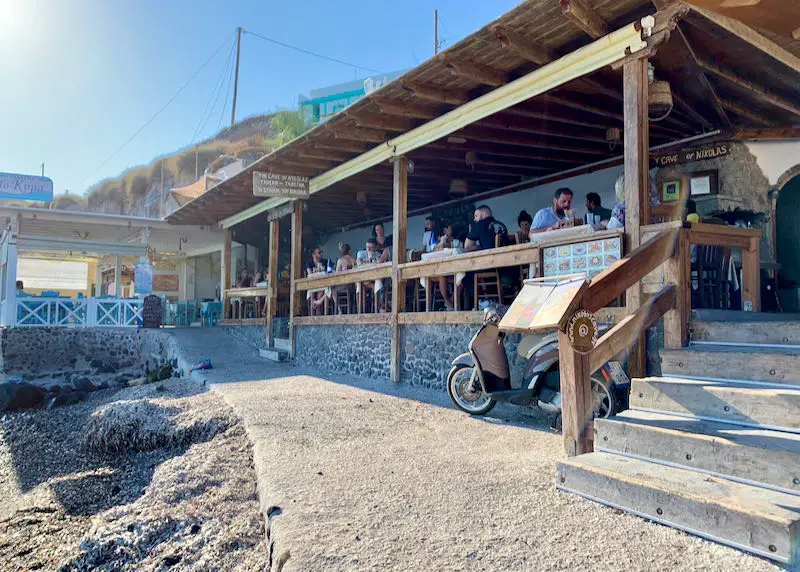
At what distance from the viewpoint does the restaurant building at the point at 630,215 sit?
2965mm

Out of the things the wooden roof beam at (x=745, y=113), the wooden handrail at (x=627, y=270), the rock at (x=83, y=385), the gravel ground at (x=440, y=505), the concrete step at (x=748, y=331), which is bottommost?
the rock at (x=83, y=385)

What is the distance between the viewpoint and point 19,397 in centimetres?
1029

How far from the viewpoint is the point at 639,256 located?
3822 millimetres

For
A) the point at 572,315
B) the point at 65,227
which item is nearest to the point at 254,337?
the point at 65,227

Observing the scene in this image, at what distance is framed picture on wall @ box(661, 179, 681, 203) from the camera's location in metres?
7.54

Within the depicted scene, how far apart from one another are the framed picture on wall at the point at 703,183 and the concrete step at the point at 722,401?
14.5 feet

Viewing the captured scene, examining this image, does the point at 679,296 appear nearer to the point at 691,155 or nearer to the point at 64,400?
the point at 691,155

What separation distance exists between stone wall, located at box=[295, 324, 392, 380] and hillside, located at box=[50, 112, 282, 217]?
113 ft

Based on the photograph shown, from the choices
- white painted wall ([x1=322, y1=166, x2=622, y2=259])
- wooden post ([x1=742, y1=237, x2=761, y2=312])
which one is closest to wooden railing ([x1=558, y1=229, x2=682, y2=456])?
wooden post ([x1=742, y1=237, x2=761, y2=312])

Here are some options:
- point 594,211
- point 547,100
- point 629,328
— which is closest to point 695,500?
point 629,328

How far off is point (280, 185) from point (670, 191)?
631 centimetres

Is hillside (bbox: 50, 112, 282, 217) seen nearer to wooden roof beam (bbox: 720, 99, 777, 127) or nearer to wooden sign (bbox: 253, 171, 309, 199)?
wooden sign (bbox: 253, 171, 309, 199)

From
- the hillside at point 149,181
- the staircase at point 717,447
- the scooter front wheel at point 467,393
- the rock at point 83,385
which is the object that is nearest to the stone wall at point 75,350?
the rock at point 83,385

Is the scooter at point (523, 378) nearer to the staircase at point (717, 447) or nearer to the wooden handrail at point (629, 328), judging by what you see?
the staircase at point (717, 447)
